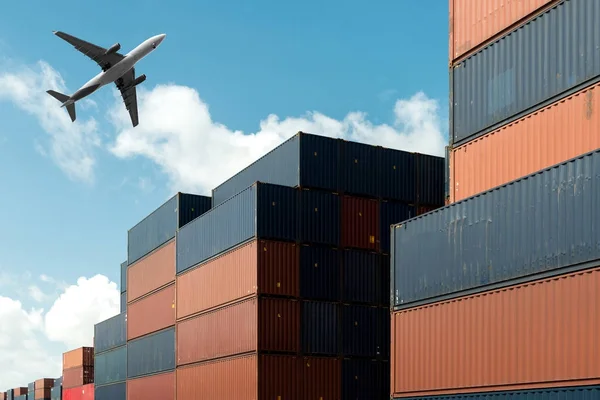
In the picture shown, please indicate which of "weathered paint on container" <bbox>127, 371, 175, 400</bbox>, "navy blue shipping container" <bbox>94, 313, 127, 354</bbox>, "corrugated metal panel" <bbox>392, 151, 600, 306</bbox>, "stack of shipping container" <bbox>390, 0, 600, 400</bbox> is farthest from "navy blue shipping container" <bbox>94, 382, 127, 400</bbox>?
"corrugated metal panel" <bbox>392, 151, 600, 306</bbox>

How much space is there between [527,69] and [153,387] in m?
36.5

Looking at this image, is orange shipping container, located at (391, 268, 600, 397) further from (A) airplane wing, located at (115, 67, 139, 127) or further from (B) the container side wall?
(A) airplane wing, located at (115, 67, 139, 127)

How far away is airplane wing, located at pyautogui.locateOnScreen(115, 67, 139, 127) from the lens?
182ft

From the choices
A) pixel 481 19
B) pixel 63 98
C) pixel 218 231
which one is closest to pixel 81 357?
pixel 63 98

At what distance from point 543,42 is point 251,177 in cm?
2365

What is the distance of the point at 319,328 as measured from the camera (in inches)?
1613

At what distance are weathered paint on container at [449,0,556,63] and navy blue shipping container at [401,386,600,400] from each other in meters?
11.1

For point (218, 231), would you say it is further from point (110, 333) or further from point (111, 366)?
point (110, 333)

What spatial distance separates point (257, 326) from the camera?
39.2m

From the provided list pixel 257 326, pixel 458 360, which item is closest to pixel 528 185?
pixel 458 360

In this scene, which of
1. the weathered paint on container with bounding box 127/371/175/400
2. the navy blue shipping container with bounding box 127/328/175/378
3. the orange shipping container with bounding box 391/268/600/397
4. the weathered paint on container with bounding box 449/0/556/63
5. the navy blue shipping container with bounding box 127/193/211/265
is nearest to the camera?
the orange shipping container with bounding box 391/268/600/397

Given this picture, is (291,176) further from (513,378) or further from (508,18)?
(513,378)

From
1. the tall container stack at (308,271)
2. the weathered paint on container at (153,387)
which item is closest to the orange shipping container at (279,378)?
the tall container stack at (308,271)

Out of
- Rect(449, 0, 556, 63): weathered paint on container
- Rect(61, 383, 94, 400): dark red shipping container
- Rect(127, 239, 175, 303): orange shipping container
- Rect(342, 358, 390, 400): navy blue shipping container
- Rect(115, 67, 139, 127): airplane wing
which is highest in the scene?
Rect(115, 67, 139, 127): airplane wing
